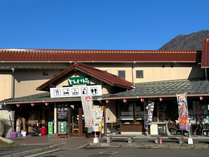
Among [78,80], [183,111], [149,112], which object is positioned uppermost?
[78,80]

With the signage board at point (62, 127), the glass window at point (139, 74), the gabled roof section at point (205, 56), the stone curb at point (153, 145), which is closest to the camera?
the stone curb at point (153, 145)

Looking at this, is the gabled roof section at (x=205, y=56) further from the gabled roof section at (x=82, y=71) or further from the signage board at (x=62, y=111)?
the signage board at (x=62, y=111)

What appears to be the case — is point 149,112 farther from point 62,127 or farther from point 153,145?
point 62,127

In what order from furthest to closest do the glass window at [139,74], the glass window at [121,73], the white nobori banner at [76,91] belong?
1. the glass window at [139,74]
2. the glass window at [121,73]
3. the white nobori banner at [76,91]

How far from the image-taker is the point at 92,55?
24.2m

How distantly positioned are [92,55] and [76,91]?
287 inches

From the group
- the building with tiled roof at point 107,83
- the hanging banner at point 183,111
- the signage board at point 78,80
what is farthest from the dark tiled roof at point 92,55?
Result: the hanging banner at point 183,111

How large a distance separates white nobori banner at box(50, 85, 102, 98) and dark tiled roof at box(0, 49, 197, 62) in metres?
5.42

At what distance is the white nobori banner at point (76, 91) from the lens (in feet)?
57.0

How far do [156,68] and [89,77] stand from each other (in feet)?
26.6

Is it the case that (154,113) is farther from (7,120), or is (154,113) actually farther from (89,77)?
(7,120)

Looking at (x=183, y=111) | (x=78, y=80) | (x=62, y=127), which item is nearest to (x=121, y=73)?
(x=78, y=80)

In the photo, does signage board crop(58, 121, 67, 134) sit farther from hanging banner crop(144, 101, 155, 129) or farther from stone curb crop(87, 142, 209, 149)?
hanging banner crop(144, 101, 155, 129)

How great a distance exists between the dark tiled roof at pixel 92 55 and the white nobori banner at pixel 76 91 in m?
5.42
